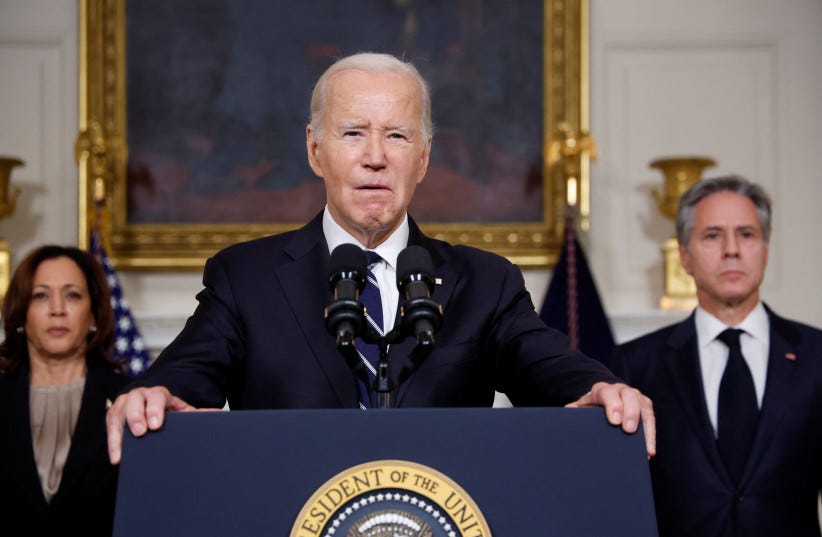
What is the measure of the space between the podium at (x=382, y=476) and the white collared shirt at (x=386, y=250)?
1.97 feet

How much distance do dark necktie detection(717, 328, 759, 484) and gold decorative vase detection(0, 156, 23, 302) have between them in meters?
3.80

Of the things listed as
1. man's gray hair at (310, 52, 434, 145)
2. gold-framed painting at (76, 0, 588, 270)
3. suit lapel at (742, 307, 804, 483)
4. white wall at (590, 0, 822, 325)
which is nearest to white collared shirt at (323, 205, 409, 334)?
man's gray hair at (310, 52, 434, 145)

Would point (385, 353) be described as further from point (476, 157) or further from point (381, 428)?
point (476, 157)

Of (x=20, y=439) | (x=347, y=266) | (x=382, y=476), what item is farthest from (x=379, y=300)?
(x=20, y=439)

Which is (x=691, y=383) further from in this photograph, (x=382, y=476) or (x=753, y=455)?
(x=382, y=476)

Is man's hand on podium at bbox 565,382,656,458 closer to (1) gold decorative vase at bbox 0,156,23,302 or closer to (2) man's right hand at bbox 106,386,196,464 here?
(2) man's right hand at bbox 106,386,196,464

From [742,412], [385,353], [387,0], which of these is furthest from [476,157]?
[385,353]

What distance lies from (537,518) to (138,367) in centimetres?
405

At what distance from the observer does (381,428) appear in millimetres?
1596

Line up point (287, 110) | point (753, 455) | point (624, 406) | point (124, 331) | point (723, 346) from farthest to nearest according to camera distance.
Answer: point (287, 110), point (124, 331), point (723, 346), point (753, 455), point (624, 406)

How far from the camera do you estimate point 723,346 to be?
11.4 feet

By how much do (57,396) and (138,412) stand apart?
251cm

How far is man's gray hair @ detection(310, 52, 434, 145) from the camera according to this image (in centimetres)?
221

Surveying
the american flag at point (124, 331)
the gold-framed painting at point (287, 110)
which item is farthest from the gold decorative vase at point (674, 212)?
the american flag at point (124, 331)
